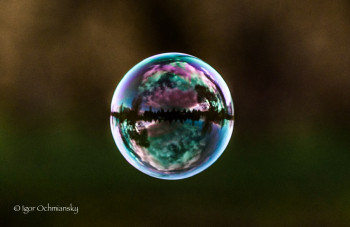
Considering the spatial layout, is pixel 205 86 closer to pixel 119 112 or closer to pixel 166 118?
pixel 166 118

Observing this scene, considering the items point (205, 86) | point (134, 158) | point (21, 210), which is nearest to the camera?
point (205, 86)

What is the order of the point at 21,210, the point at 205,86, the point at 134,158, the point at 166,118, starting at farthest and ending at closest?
the point at 21,210 < the point at 134,158 < the point at 205,86 < the point at 166,118

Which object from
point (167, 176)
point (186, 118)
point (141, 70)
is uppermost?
point (141, 70)

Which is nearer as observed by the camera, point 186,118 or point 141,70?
point 186,118

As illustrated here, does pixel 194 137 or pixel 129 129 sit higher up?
pixel 129 129

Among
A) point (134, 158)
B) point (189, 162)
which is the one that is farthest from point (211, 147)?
point (134, 158)

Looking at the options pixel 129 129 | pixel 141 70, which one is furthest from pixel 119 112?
pixel 141 70

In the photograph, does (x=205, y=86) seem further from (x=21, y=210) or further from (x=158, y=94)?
(x=21, y=210)
